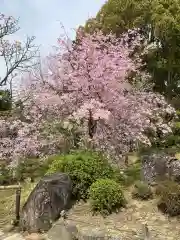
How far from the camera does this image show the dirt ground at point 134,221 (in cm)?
954

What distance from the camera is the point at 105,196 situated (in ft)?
34.9

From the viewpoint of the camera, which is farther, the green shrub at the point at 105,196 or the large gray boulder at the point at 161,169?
the large gray boulder at the point at 161,169

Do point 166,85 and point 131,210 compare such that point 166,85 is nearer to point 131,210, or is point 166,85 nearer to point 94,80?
point 94,80

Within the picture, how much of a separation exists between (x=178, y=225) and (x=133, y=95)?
18.5 feet

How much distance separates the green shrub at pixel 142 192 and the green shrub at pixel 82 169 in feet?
3.05

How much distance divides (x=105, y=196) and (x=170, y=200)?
5.85 feet

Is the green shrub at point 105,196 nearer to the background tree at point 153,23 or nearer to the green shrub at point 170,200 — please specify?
the green shrub at point 170,200

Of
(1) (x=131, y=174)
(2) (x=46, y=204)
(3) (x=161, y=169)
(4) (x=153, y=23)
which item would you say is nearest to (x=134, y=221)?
(2) (x=46, y=204)

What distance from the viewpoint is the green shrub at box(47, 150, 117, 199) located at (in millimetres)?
11414

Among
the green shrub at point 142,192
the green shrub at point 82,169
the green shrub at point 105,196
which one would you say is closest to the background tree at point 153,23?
the green shrub at point 82,169

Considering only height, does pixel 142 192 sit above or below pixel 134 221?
above

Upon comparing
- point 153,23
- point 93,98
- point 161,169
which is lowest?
point 161,169

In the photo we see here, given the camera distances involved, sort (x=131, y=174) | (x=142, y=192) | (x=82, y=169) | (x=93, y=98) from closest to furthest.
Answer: (x=142, y=192)
(x=82, y=169)
(x=93, y=98)
(x=131, y=174)

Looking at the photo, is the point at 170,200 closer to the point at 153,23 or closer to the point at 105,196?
the point at 105,196
